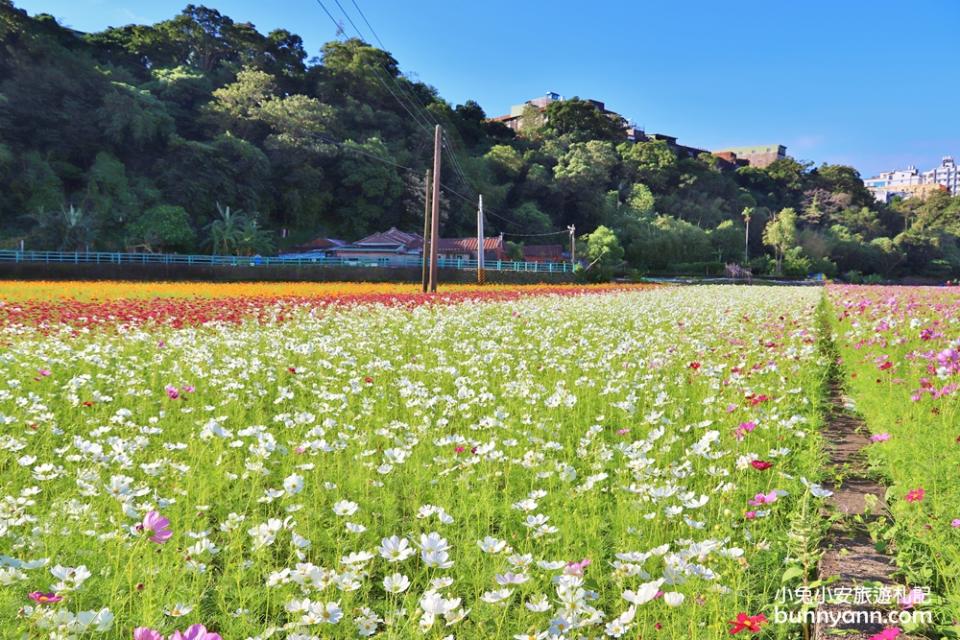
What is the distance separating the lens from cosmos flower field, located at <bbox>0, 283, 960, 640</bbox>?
1.98m

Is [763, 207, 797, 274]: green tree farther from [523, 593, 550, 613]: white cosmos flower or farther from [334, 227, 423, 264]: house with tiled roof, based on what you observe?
[523, 593, 550, 613]: white cosmos flower

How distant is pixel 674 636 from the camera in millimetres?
1904

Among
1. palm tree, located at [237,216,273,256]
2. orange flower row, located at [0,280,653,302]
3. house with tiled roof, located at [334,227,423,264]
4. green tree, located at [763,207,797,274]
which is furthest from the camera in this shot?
green tree, located at [763,207,797,274]

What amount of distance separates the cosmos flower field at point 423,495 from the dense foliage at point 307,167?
3284 centimetres

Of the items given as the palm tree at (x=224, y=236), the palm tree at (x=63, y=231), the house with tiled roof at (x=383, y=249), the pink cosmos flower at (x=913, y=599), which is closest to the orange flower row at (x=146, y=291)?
the pink cosmos flower at (x=913, y=599)

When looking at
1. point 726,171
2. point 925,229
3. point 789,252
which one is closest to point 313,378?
point 789,252

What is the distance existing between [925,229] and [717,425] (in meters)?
100

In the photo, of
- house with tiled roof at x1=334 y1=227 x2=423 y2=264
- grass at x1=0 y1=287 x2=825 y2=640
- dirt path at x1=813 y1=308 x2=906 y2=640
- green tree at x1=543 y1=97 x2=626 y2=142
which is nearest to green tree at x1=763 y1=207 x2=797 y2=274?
green tree at x1=543 y1=97 x2=626 y2=142

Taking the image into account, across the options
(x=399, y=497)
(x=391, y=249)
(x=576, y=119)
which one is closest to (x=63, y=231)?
(x=391, y=249)

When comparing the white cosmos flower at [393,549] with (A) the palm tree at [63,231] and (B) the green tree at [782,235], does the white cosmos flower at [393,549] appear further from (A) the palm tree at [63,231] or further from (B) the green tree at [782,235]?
(B) the green tree at [782,235]

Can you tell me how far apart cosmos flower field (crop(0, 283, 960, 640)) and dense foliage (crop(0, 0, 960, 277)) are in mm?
32839

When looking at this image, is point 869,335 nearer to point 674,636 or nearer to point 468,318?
point 468,318

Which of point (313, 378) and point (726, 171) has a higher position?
point (726, 171)

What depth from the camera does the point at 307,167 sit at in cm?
5438
